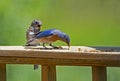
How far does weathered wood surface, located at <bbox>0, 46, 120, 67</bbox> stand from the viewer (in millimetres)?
1023

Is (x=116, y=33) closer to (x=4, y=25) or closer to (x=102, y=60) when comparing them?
(x=4, y=25)

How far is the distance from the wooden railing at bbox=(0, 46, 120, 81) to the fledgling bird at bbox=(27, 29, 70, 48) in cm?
7

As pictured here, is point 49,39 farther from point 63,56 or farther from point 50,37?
point 63,56

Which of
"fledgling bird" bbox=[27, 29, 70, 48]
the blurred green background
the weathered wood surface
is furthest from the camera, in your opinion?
the blurred green background

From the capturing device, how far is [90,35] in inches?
117

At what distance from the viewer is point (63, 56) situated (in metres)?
1.06

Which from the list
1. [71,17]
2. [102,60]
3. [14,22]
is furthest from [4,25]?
[102,60]

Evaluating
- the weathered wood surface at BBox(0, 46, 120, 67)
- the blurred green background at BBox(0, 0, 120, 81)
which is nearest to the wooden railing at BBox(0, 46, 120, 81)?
the weathered wood surface at BBox(0, 46, 120, 67)

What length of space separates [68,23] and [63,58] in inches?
77.5

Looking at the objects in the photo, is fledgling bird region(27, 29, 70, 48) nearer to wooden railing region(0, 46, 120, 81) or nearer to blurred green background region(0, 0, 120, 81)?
wooden railing region(0, 46, 120, 81)

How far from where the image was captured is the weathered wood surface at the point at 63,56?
3.36 feet

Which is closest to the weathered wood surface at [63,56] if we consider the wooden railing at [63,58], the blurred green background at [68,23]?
the wooden railing at [63,58]

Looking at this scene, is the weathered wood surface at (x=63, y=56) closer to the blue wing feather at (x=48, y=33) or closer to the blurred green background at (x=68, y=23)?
the blue wing feather at (x=48, y=33)

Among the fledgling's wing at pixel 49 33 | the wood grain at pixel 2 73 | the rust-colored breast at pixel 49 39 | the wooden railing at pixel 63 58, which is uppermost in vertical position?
the fledgling's wing at pixel 49 33
